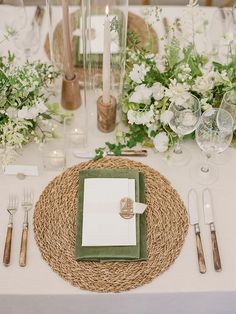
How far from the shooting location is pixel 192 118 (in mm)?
1504

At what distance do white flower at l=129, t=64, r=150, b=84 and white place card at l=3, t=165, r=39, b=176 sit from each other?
46 cm

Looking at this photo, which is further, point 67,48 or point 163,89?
point 67,48

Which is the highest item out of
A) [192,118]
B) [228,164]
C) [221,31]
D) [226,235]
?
[221,31]

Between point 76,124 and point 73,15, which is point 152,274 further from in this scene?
point 73,15

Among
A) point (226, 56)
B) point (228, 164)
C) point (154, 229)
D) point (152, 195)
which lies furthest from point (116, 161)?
point (226, 56)

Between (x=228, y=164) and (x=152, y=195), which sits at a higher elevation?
A: (x=228, y=164)

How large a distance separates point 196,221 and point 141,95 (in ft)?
1.52

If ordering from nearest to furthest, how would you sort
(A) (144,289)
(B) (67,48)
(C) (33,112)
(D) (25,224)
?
1. (A) (144,289)
2. (D) (25,224)
3. (C) (33,112)
4. (B) (67,48)

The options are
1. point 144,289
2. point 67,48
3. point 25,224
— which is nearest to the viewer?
point 144,289

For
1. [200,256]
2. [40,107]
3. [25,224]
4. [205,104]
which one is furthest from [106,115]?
[200,256]

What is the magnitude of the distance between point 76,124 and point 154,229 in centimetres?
51

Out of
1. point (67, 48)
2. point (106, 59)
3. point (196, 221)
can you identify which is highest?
point (67, 48)

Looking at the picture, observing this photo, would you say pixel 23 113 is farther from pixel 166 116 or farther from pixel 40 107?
pixel 166 116

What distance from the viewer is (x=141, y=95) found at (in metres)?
1.54
